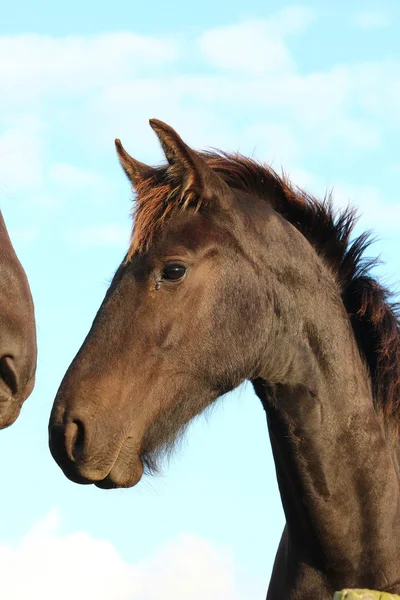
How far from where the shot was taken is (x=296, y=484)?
590cm

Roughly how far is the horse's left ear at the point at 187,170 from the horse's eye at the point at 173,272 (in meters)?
0.44

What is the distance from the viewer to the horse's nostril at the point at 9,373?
5.68 metres

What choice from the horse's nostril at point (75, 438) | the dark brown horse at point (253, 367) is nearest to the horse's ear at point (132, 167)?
the dark brown horse at point (253, 367)

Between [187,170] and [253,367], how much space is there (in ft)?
3.95

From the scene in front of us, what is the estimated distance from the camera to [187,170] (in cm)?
598

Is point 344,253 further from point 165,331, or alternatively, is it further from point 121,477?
point 121,477

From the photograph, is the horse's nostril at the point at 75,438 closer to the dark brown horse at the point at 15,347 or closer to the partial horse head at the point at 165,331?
the partial horse head at the point at 165,331

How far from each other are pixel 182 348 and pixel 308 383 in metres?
0.82

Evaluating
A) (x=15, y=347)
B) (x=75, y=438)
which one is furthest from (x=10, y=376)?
(x=75, y=438)

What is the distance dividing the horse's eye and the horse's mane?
570mm

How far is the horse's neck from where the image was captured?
18.8ft

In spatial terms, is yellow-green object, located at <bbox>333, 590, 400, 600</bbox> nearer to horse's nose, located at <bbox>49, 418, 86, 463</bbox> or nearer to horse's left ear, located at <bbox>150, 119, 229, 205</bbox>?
horse's nose, located at <bbox>49, 418, 86, 463</bbox>

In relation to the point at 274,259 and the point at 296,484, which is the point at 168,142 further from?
the point at 296,484

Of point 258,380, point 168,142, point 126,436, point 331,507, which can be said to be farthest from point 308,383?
point 168,142
